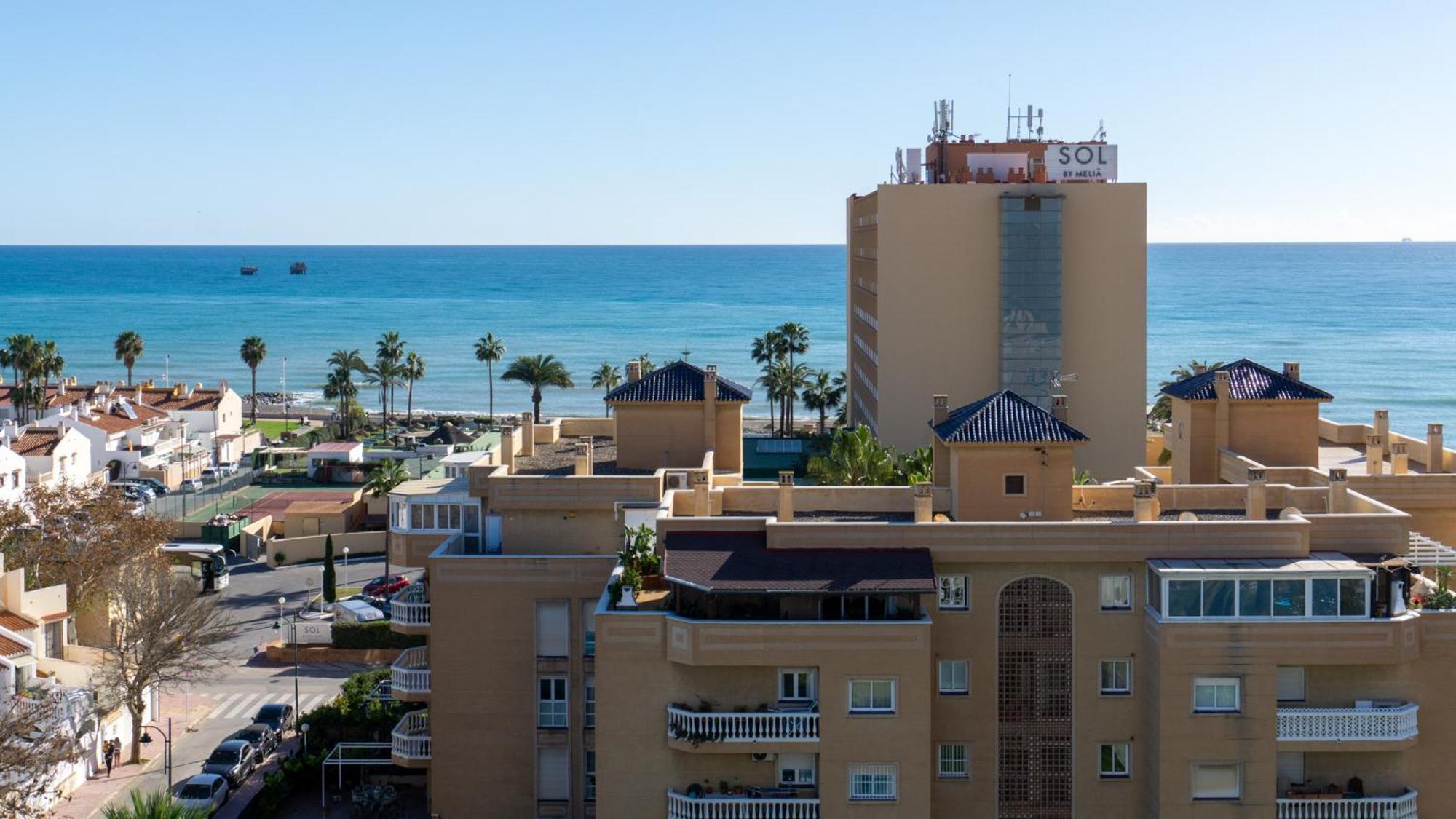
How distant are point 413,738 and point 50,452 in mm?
54827

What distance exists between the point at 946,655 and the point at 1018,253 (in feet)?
149

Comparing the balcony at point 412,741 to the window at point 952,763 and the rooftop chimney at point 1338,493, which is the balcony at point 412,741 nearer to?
the window at point 952,763

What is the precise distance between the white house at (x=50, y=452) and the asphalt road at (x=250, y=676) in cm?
1519

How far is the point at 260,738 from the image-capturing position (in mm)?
50500

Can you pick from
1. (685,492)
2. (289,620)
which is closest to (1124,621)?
(685,492)

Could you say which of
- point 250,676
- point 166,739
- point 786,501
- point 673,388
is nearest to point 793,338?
point 250,676

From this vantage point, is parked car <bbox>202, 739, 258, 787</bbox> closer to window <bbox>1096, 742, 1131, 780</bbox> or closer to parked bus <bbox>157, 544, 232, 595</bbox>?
parked bus <bbox>157, 544, 232, 595</bbox>

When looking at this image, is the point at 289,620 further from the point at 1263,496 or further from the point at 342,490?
the point at 1263,496

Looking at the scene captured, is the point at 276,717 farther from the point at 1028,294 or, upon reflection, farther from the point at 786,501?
the point at 1028,294

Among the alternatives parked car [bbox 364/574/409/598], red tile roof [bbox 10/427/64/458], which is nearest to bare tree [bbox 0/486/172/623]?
parked car [bbox 364/574/409/598]

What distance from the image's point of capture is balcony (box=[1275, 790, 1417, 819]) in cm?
3472

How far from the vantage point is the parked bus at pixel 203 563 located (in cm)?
7275

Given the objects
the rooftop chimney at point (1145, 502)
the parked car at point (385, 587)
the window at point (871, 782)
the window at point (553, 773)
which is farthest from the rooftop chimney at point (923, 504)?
the parked car at point (385, 587)

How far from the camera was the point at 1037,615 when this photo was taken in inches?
1407
